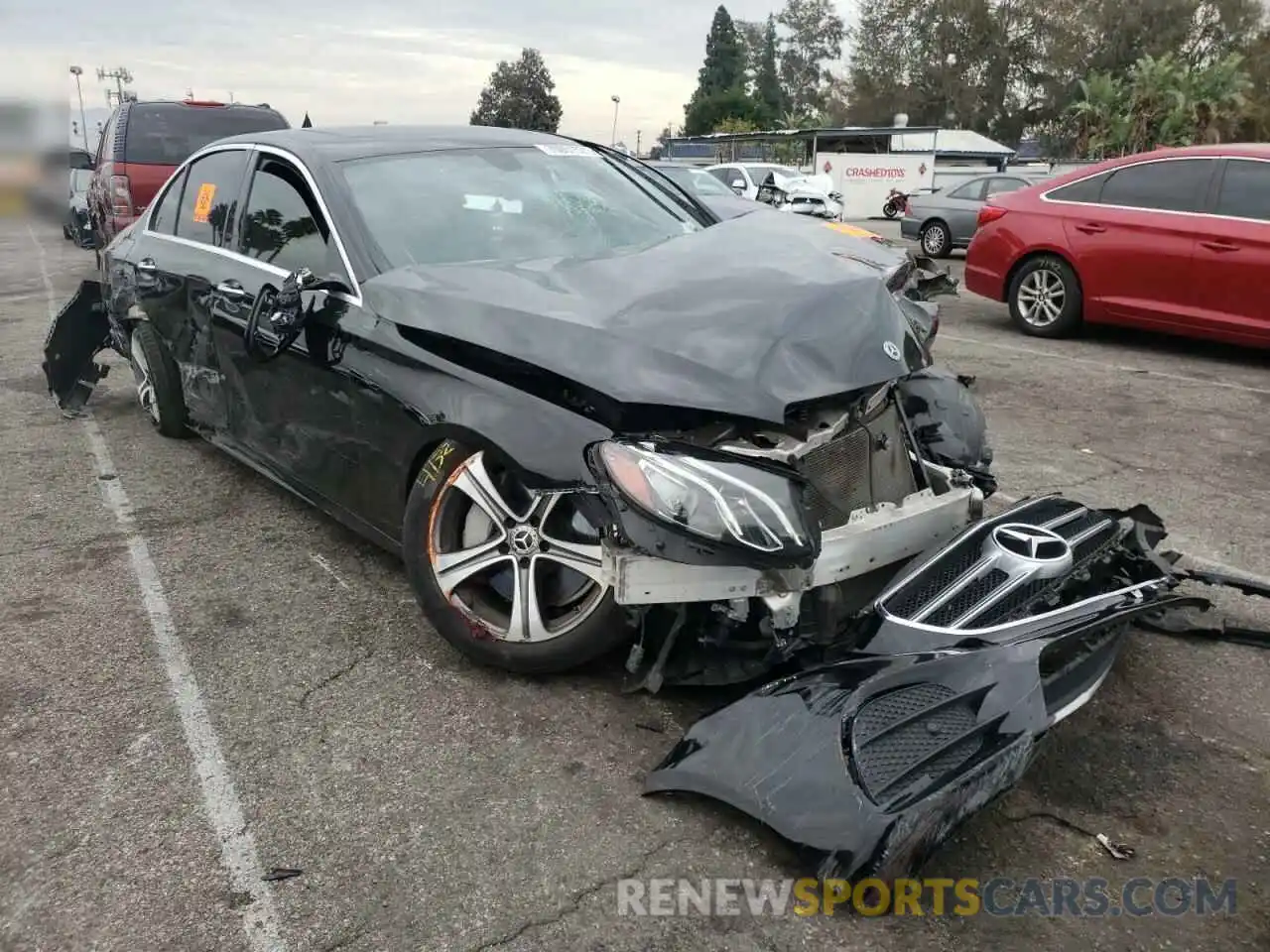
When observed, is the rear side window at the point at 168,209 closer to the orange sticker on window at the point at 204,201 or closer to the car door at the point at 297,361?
the orange sticker on window at the point at 204,201

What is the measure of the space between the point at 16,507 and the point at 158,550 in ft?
3.57

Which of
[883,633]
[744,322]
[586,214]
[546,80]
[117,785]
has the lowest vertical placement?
[117,785]

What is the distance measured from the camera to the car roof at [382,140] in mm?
3912

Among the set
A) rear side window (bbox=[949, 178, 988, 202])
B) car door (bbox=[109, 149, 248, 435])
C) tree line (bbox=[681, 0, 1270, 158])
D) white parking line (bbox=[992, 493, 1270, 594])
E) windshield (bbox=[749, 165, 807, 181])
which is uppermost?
tree line (bbox=[681, 0, 1270, 158])

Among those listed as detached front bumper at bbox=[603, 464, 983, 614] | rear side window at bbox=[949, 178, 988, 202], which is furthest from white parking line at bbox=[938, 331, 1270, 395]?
→ rear side window at bbox=[949, 178, 988, 202]

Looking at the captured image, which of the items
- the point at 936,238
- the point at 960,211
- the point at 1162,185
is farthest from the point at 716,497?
the point at 936,238

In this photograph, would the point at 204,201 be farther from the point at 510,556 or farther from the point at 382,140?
the point at 510,556

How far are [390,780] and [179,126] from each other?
32.9 ft

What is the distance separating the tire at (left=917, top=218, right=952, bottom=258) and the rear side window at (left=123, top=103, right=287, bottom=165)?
35.3ft

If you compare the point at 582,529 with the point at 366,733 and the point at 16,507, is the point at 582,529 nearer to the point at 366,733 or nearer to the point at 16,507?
the point at 366,733

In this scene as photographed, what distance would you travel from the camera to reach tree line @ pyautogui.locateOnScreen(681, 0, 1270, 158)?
148 feet

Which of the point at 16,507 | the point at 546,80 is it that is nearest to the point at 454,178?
the point at 16,507

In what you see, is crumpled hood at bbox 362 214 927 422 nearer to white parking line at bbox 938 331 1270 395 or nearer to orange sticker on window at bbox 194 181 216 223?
orange sticker on window at bbox 194 181 216 223

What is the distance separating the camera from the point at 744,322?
9.21ft
